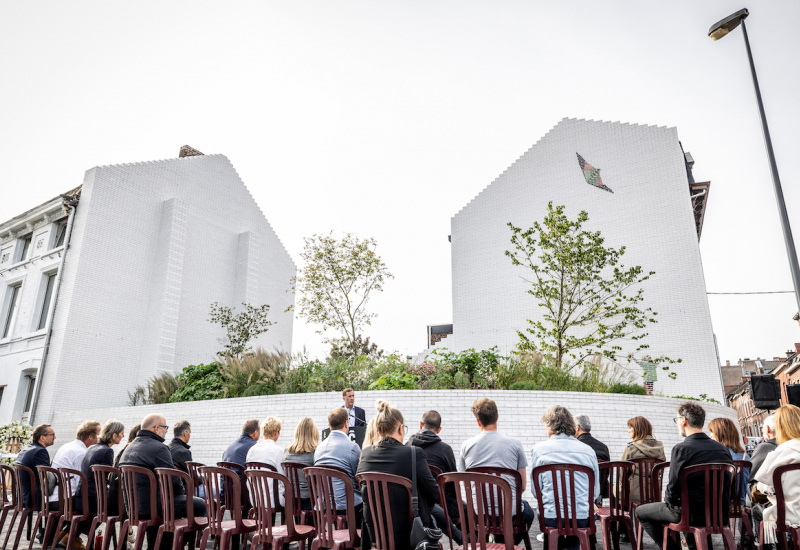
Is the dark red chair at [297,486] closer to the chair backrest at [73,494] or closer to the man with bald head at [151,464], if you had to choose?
the man with bald head at [151,464]

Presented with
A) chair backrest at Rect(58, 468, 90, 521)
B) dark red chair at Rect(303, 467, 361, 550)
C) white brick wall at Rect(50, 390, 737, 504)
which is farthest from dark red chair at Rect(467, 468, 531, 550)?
white brick wall at Rect(50, 390, 737, 504)

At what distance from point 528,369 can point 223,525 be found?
731 centimetres

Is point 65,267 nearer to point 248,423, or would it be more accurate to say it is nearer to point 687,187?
point 248,423

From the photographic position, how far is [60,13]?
8617 mm

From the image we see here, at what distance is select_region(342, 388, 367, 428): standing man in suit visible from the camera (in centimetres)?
848

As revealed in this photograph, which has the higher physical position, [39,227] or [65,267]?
[39,227]

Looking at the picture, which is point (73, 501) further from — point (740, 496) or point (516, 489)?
point (740, 496)

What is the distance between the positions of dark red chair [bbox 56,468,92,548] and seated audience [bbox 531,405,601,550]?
448 cm

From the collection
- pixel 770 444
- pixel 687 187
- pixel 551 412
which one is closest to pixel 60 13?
pixel 551 412

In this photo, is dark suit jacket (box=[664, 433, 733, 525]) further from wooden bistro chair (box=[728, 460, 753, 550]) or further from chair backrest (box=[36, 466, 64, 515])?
chair backrest (box=[36, 466, 64, 515])

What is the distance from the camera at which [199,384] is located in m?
13.1

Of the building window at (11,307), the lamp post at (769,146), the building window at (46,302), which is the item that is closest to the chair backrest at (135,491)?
the lamp post at (769,146)

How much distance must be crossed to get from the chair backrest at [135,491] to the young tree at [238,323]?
14.6 m

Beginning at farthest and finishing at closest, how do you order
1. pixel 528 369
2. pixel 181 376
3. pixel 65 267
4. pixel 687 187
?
pixel 687 187 → pixel 65 267 → pixel 181 376 → pixel 528 369
